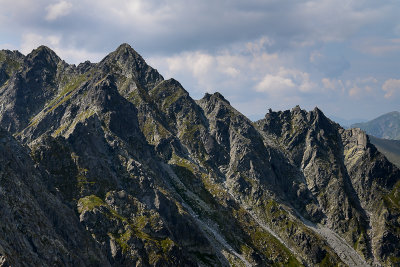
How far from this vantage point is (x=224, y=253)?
197 meters

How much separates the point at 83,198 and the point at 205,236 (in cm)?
6901

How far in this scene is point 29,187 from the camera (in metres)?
131

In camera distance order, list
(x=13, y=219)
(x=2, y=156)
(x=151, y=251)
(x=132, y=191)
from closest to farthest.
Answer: (x=13, y=219) → (x=2, y=156) → (x=151, y=251) → (x=132, y=191)

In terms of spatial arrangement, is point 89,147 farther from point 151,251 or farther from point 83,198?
point 151,251

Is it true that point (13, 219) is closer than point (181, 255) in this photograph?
A: Yes

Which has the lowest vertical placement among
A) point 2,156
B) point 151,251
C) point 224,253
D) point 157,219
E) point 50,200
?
point 224,253

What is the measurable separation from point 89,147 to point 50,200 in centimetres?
6016

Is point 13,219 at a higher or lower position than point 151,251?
higher

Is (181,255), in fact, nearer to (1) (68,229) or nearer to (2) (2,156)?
(1) (68,229)

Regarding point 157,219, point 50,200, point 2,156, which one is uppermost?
point 2,156

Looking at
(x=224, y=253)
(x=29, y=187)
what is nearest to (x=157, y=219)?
(x=224, y=253)

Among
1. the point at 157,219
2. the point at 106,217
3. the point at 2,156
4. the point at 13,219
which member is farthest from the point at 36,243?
the point at 157,219

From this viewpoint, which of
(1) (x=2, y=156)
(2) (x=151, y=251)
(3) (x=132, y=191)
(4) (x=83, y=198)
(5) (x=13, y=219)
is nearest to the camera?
(5) (x=13, y=219)

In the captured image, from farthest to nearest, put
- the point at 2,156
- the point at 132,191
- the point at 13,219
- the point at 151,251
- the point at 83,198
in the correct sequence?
the point at 132,191 < the point at 83,198 < the point at 151,251 < the point at 2,156 < the point at 13,219
